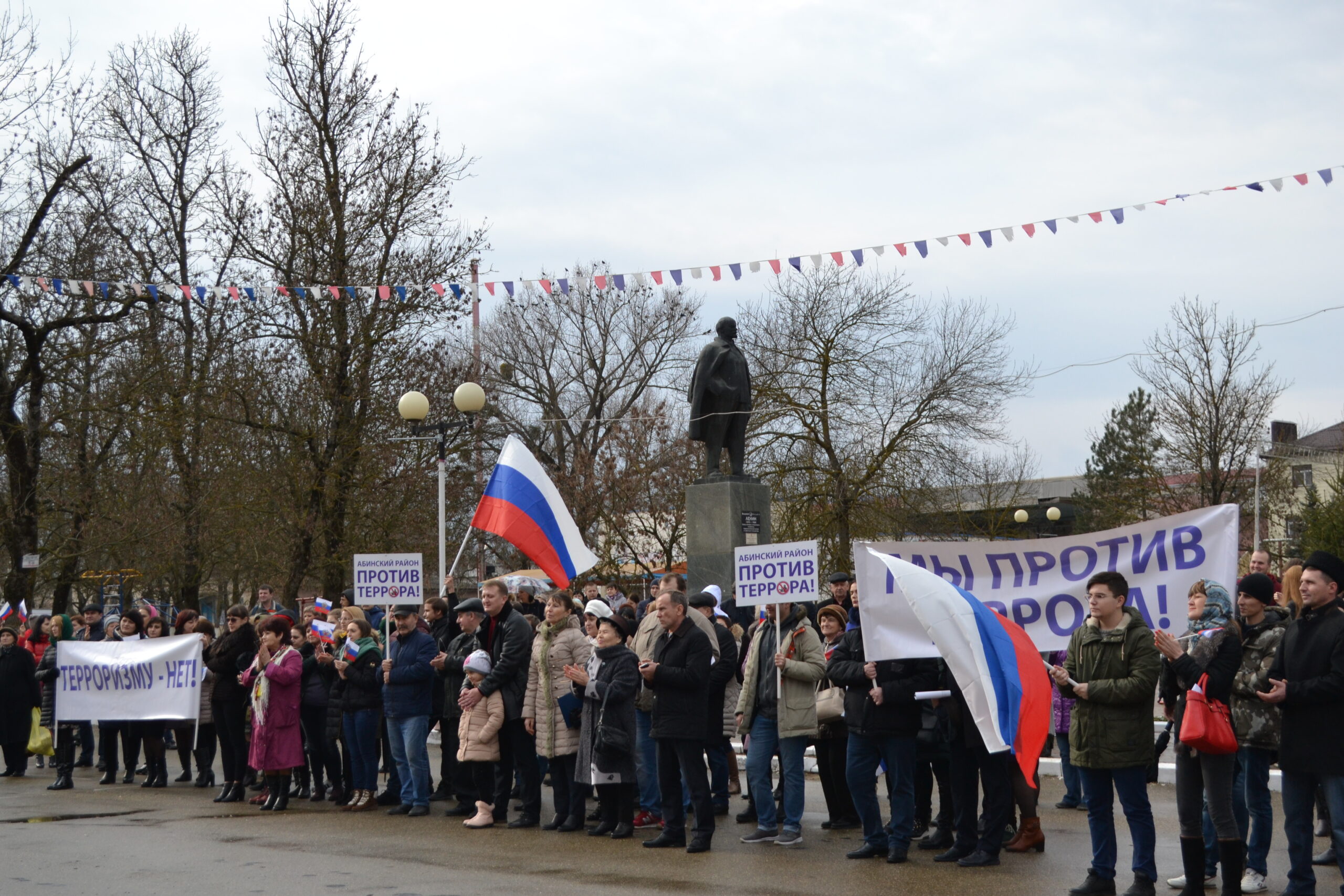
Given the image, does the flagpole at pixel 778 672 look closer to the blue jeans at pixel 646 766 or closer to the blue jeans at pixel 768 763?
the blue jeans at pixel 768 763

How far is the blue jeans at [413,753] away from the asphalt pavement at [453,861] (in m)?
0.24

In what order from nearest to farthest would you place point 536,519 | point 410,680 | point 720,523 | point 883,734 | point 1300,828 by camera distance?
point 1300,828, point 883,734, point 410,680, point 536,519, point 720,523


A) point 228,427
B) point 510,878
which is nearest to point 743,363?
point 510,878

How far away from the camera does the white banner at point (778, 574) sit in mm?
10281

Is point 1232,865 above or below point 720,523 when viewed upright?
below

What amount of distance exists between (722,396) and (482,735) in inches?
294

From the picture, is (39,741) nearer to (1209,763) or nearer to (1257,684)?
(1209,763)

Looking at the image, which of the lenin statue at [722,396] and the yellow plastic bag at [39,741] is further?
the lenin statue at [722,396]

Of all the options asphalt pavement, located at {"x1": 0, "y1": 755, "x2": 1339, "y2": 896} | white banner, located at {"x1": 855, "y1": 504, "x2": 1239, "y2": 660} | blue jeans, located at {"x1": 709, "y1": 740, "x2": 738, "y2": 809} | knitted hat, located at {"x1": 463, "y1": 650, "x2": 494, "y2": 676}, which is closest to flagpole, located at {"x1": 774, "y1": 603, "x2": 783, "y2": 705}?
white banner, located at {"x1": 855, "y1": 504, "x2": 1239, "y2": 660}

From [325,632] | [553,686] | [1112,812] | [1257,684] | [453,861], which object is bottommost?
[453,861]

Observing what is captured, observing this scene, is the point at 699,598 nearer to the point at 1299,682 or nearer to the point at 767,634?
the point at 767,634

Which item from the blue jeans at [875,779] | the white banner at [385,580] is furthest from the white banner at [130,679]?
the blue jeans at [875,779]

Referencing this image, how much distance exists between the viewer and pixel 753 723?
10.2 m

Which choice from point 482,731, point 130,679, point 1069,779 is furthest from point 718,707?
point 130,679
